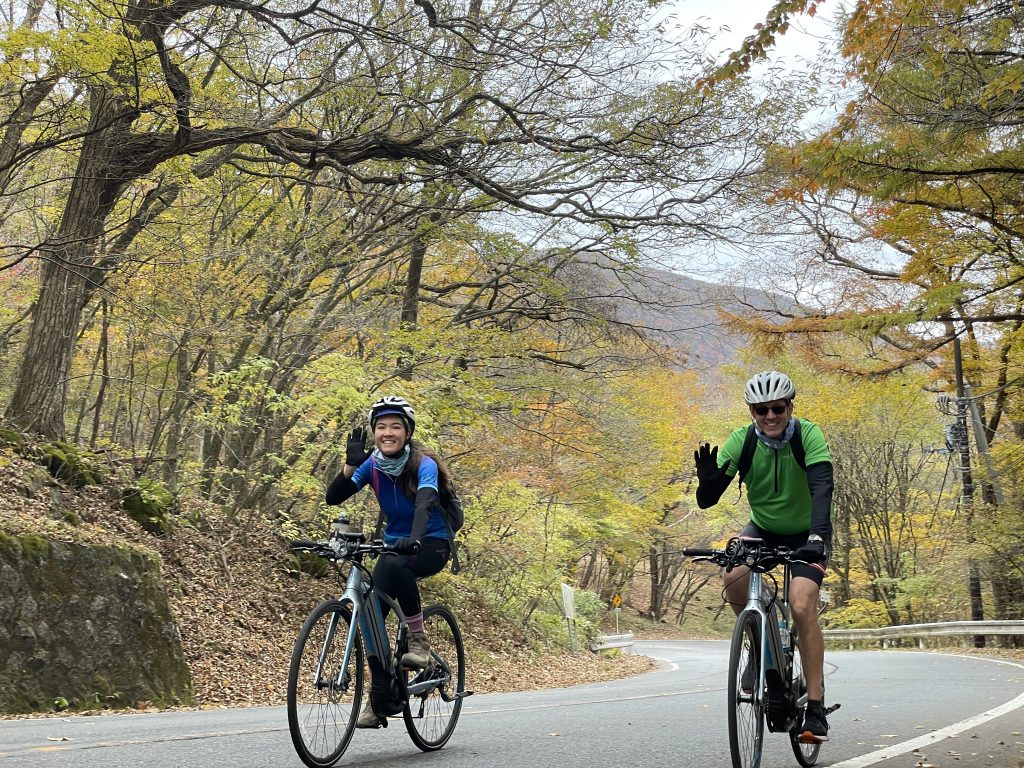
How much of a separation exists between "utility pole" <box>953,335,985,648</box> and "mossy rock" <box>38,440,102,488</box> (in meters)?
21.6

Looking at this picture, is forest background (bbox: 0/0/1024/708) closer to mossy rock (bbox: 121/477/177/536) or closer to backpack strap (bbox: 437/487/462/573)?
mossy rock (bbox: 121/477/177/536)

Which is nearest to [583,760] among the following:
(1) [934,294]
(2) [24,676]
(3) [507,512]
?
(2) [24,676]

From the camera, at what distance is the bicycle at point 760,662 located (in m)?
4.79

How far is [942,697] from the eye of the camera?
10992 millimetres

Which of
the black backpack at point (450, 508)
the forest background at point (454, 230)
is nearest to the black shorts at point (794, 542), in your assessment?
the black backpack at point (450, 508)

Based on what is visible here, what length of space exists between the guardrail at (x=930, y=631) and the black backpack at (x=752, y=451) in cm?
2074

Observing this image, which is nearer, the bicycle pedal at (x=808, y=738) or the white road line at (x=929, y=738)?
the bicycle pedal at (x=808, y=738)

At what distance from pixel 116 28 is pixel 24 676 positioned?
23.0 feet

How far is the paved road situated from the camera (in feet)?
18.6

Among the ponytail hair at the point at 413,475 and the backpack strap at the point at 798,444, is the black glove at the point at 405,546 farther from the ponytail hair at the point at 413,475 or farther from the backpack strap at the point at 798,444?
the backpack strap at the point at 798,444

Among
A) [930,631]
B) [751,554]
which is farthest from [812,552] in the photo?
[930,631]

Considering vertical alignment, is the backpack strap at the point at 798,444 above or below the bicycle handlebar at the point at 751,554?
above

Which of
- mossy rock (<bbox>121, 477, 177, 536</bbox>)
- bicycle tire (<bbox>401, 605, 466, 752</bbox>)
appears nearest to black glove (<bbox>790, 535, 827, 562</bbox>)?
bicycle tire (<bbox>401, 605, 466, 752</bbox>)

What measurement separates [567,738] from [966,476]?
25.6m
